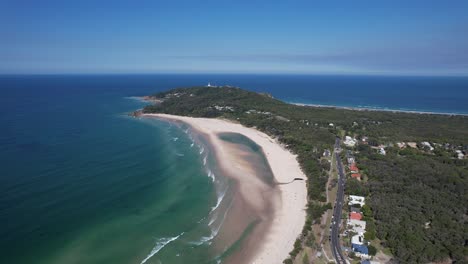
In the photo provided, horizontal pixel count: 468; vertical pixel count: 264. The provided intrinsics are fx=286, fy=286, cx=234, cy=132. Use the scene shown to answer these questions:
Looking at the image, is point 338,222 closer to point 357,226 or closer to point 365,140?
point 357,226

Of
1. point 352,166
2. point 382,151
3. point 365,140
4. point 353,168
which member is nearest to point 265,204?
point 353,168

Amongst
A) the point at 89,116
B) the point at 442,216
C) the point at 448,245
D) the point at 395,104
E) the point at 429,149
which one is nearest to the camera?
the point at 448,245

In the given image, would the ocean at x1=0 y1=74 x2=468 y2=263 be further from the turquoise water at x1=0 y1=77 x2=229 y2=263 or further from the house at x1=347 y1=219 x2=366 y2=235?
the house at x1=347 y1=219 x2=366 y2=235

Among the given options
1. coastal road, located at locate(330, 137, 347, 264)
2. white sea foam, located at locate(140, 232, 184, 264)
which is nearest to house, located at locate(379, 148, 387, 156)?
coastal road, located at locate(330, 137, 347, 264)

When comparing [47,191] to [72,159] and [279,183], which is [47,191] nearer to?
[72,159]

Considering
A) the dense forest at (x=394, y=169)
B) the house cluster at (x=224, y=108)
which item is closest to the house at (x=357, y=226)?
the dense forest at (x=394, y=169)

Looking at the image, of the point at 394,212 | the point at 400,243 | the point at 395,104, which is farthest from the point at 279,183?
the point at 395,104

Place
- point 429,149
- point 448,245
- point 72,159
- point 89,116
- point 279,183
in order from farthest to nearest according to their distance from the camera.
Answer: point 89,116
point 429,149
point 72,159
point 279,183
point 448,245
